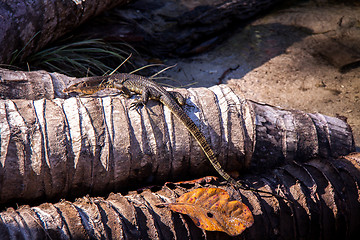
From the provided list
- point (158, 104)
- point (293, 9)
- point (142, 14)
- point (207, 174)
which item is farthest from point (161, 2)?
point (207, 174)

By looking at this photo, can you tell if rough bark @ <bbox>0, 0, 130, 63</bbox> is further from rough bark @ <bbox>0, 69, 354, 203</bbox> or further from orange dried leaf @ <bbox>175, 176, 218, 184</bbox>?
orange dried leaf @ <bbox>175, 176, 218, 184</bbox>

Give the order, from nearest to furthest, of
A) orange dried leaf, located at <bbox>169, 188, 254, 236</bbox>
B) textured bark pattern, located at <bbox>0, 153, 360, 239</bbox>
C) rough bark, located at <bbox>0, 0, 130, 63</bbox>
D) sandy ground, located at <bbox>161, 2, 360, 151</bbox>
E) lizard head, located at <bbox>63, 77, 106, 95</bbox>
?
textured bark pattern, located at <bbox>0, 153, 360, 239</bbox> < orange dried leaf, located at <bbox>169, 188, 254, 236</bbox> < lizard head, located at <bbox>63, 77, 106, 95</bbox> < rough bark, located at <bbox>0, 0, 130, 63</bbox> < sandy ground, located at <bbox>161, 2, 360, 151</bbox>

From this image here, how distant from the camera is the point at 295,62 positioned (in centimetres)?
489

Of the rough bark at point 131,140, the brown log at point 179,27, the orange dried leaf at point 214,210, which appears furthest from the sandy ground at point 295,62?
the orange dried leaf at point 214,210

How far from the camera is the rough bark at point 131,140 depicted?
92.2 inches

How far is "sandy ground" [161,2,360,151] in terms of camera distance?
4.23 m

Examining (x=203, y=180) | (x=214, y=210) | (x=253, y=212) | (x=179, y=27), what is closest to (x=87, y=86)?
(x=203, y=180)

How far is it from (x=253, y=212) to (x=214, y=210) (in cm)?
26

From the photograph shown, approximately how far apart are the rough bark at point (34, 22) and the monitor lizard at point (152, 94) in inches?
35.2

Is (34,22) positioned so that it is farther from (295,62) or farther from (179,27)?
(295,62)

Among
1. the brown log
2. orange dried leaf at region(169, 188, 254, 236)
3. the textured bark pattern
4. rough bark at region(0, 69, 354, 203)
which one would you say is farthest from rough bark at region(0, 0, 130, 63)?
orange dried leaf at region(169, 188, 254, 236)

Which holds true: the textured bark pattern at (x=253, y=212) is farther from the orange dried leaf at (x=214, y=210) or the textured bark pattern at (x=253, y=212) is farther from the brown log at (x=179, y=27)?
the brown log at (x=179, y=27)

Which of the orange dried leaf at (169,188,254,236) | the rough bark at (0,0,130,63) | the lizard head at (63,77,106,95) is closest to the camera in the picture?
the orange dried leaf at (169,188,254,236)

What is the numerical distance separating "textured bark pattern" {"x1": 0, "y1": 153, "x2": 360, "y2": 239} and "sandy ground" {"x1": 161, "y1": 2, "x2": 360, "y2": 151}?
1.17 m
